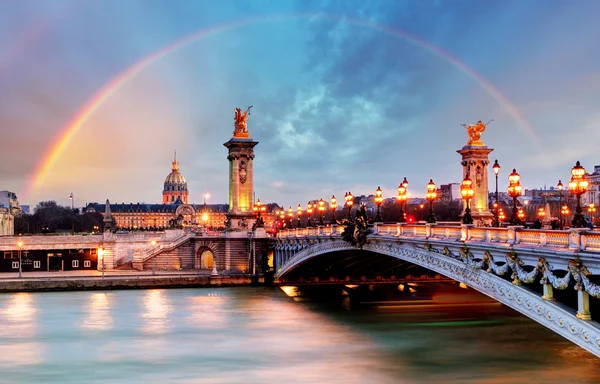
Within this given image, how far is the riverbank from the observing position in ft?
203

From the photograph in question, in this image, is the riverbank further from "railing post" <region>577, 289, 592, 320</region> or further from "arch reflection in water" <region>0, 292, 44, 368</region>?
"railing post" <region>577, 289, 592, 320</region>

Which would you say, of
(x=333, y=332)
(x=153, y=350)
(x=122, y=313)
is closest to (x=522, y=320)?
(x=333, y=332)

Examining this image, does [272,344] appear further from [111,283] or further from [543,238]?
[111,283]

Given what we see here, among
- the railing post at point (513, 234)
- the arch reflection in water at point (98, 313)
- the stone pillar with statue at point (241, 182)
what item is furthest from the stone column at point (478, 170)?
the railing post at point (513, 234)

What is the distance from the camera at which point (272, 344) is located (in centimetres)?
4056

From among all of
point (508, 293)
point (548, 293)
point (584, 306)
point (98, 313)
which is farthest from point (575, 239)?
point (98, 313)

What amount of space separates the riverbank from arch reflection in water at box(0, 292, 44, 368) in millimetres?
3046

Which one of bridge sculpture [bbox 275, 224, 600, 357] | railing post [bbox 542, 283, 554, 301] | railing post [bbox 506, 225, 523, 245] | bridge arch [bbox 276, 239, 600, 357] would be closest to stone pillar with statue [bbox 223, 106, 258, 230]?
bridge arch [bbox 276, 239, 600, 357]

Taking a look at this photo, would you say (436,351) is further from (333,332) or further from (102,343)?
(102,343)

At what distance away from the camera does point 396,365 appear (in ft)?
111

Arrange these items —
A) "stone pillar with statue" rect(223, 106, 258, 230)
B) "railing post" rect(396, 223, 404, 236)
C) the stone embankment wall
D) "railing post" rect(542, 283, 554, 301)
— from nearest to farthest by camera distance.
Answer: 1. "railing post" rect(542, 283, 554, 301)
2. "railing post" rect(396, 223, 404, 236)
3. the stone embankment wall
4. "stone pillar with statue" rect(223, 106, 258, 230)

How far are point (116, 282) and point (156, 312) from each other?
1372 cm

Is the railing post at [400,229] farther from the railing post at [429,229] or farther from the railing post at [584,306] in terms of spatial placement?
the railing post at [584,306]

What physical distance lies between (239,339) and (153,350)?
17.0 feet
